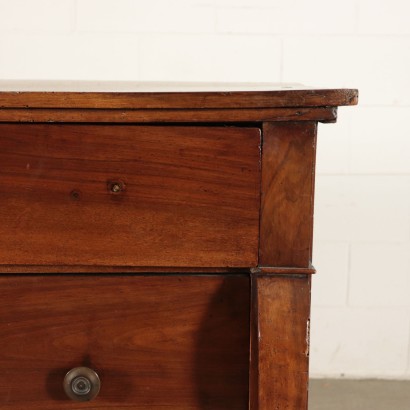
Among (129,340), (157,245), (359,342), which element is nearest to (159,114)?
(157,245)

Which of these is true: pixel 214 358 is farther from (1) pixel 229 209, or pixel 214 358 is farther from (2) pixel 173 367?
(1) pixel 229 209

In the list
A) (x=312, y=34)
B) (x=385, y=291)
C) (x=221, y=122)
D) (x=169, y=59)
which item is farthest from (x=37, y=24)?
(x=385, y=291)

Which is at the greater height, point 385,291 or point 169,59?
point 169,59

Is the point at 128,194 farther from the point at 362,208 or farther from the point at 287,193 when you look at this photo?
the point at 362,208

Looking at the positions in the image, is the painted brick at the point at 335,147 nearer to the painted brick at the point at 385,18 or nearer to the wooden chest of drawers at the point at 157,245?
the painted brick at the point at 385,18

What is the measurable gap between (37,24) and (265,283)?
97 cm

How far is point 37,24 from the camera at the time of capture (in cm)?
144

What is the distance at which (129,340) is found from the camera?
78cm

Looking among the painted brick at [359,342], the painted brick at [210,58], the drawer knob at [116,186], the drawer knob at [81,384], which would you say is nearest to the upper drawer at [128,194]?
the drawer knob at [116,186]

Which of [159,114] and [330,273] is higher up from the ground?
[159,114]

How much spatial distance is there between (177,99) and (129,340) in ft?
0.98

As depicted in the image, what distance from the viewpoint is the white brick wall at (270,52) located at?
1.44 m

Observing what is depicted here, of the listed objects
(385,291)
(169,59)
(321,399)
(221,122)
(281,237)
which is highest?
(169,59)

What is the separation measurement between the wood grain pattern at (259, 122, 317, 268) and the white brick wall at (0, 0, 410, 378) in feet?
2.51
